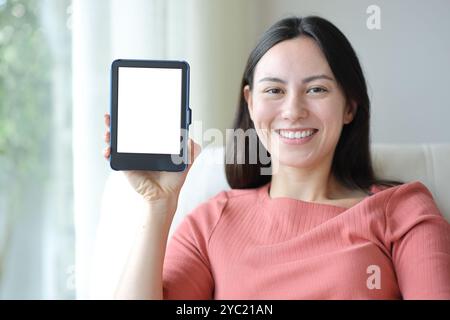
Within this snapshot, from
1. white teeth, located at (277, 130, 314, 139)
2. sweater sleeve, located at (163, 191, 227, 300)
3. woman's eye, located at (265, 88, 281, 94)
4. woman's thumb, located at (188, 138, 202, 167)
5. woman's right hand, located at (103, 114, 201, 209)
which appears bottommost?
sweater sleeve, located at (163, 191, 227, 300)

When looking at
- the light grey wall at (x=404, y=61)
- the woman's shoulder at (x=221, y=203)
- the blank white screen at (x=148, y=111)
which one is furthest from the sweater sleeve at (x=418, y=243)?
the light grey wall at (x=404, y=61)

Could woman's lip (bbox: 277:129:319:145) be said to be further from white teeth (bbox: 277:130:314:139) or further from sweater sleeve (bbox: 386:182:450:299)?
sweater sleeve (bbox: 386:182:450:299)

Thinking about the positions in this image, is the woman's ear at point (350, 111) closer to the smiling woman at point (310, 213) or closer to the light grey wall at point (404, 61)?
the smiling woman at point (310, 213)

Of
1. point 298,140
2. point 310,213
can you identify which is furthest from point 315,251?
point 298,140

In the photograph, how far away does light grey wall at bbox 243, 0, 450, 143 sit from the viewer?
150cm

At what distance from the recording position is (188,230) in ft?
3.45

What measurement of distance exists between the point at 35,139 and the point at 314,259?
25.5 inches

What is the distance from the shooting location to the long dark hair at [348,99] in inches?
40.5

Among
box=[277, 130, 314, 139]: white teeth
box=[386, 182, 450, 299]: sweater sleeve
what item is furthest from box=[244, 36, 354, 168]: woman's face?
box=[386, 182, 450, 299]: sweater sleeve

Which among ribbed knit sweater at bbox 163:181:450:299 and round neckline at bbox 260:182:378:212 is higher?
round neckline at bbox 260:182:378:212

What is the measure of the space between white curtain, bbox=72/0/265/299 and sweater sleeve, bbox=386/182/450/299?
0.59m

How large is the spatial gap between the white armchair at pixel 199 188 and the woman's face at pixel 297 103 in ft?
0.54

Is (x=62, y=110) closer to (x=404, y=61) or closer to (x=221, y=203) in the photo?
(x=221, y=203)
